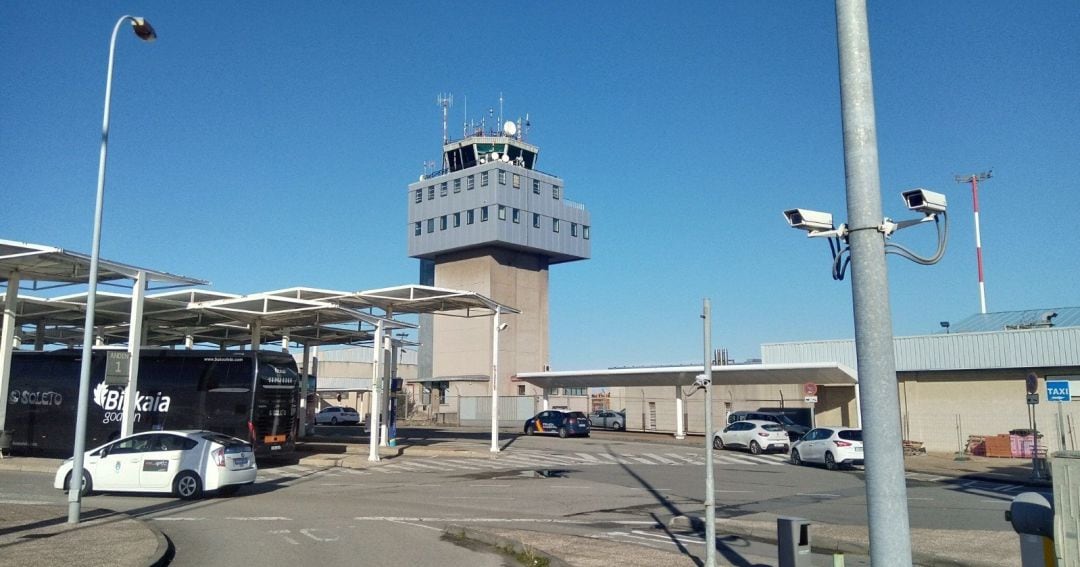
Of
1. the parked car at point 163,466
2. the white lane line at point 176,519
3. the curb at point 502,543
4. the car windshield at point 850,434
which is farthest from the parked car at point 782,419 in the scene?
the white lane line at point 176,519

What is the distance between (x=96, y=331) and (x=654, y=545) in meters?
39.9

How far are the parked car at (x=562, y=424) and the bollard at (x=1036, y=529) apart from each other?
1487 inches

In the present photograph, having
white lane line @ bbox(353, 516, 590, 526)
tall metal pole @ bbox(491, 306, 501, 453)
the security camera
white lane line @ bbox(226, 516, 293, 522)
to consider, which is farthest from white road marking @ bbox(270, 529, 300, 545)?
tall metal pole @ bbox(491, 306, 501, 453)

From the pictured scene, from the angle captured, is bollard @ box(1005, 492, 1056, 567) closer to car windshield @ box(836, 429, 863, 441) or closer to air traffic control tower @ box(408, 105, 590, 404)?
car windshield @ box(836, 429, 863, 441)

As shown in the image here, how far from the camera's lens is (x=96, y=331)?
4312 centimetres

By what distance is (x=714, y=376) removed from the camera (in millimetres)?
44031

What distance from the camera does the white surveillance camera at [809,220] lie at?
6133 mm

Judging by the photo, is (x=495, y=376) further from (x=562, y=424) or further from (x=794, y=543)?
(x=794, y=543)

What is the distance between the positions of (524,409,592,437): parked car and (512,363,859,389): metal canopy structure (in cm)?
613

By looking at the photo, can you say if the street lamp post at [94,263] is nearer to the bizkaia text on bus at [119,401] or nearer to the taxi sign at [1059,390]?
the bizkaia text on bus at [119,401]

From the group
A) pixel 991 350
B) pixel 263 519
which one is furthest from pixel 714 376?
pixel 263 519

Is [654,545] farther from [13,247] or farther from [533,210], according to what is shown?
[533,210]

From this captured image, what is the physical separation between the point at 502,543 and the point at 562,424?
33.1 metres

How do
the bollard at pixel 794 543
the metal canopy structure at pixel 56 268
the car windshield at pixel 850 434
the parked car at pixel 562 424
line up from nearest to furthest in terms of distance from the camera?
the bollard at pixel 794 543, the metal canopy structure at pixel 56 268, the car windshield at pixel 850 434, the parked car at pixel 562 424
